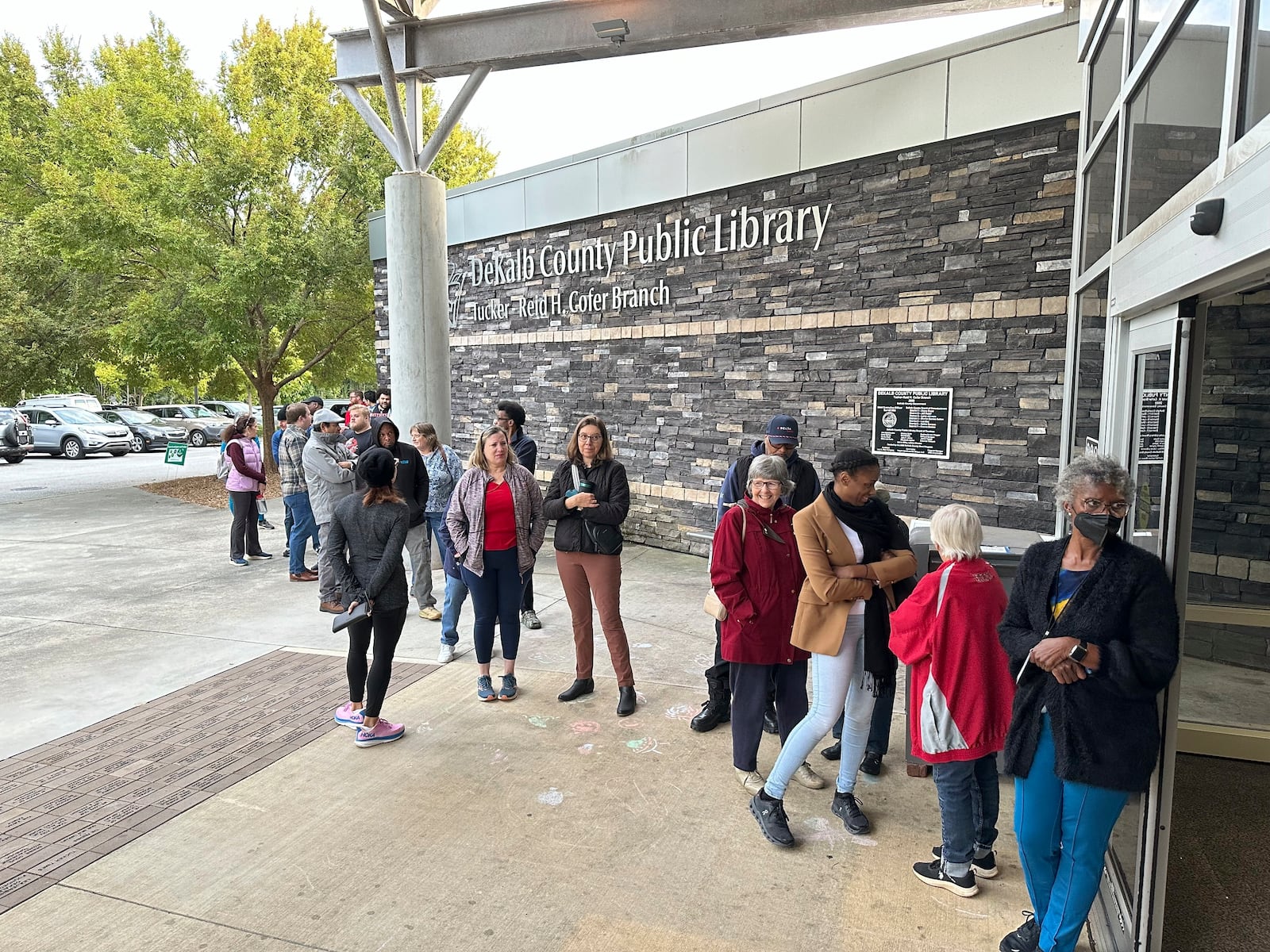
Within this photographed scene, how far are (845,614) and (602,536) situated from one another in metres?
1.89

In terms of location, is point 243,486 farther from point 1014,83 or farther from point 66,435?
point 66,435

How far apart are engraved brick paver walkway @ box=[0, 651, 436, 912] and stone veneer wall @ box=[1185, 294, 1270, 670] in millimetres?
5168

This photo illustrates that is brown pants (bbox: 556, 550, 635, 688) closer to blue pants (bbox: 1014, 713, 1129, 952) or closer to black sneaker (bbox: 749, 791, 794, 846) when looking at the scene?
black sneaker (bbox: 749, 791, 794, 846)

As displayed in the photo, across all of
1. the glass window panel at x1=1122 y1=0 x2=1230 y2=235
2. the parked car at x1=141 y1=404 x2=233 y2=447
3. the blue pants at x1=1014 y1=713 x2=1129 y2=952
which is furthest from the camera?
the parked car at x1=141 y1=404 x2=233 y2=447

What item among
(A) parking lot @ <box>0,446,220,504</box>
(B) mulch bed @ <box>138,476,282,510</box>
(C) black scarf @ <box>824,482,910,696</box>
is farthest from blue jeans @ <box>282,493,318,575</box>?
(A) parking lot @ <box>0,446,220,504</box>

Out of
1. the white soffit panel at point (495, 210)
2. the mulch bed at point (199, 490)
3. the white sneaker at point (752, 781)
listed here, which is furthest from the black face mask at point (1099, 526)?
the mulch bed at point (199, 490)

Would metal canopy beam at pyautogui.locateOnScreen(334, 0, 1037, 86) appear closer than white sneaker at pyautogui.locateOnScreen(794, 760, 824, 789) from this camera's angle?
No

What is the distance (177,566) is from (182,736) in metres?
5.39

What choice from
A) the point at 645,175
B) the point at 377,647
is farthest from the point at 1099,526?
the point at 645,175

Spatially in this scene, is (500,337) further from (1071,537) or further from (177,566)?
(1071,537)

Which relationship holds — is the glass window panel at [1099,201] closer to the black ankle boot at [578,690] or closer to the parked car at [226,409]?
the black ankle boot at [578,690]

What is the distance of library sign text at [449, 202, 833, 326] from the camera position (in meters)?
8.34

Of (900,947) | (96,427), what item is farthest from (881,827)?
(96,427)

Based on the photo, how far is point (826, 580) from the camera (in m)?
3.70
